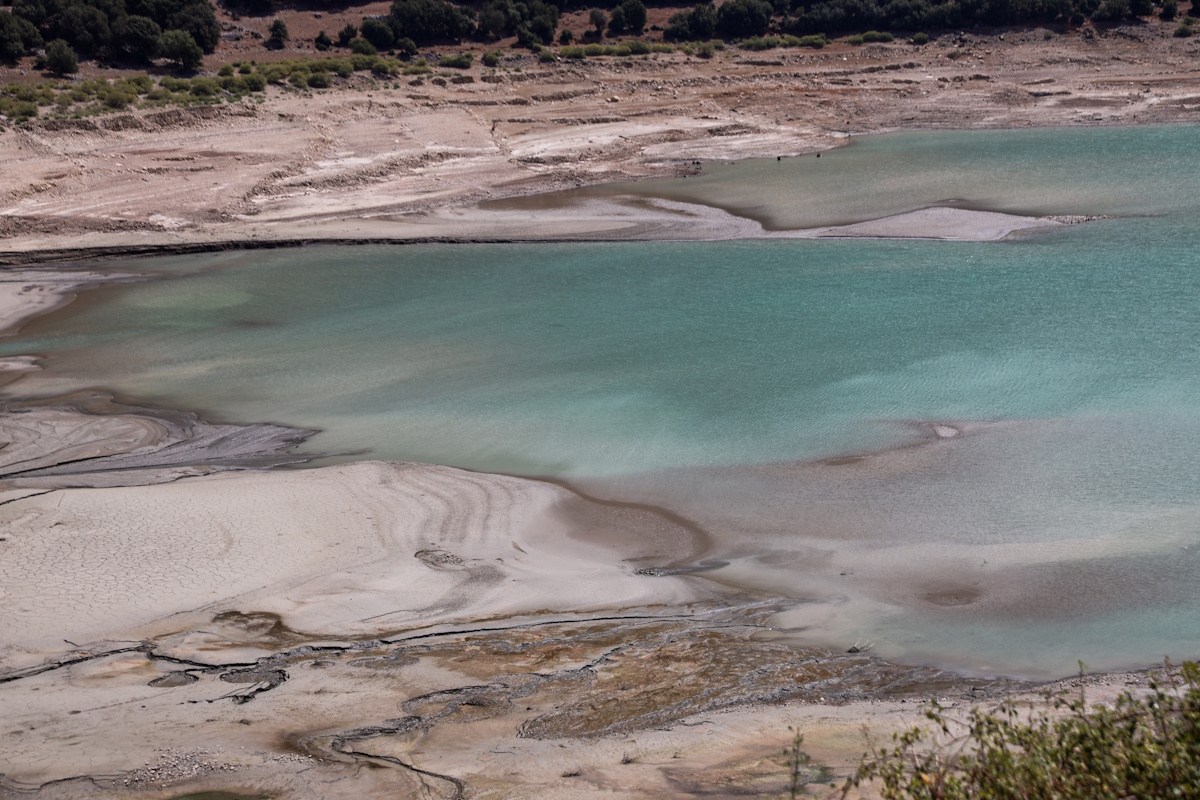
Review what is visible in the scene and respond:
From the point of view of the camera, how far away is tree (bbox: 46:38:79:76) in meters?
36.2

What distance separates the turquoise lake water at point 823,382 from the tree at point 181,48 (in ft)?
58.9

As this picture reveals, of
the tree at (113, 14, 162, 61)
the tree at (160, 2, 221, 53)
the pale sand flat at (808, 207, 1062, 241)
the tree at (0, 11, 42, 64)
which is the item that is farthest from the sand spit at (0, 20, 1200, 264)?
the tree at (0, 11, 42, 64)

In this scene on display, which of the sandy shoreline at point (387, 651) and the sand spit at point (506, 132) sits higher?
the sand spit at point (506, 132)

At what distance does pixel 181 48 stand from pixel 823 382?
31.8 m

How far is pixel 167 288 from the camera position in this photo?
22.2 metres

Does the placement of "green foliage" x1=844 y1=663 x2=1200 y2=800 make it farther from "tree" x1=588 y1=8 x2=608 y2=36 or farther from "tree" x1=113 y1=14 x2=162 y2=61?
"tree" x1=588 y1=8 x2=608 y2=36

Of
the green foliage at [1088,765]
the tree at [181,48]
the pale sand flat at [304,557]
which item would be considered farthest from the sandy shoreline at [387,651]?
the tree at [181,48]

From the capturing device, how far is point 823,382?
15.6m

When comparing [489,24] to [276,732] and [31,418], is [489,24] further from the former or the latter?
[276,732]

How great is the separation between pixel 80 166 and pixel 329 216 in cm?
711

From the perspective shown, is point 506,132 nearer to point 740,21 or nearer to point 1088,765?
point 740,21

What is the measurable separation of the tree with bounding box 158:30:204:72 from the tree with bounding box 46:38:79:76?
10.2ft

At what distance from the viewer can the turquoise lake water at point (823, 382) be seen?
408 inches

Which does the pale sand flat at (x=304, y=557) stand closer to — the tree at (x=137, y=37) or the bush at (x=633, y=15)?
the tree at (x=137, y=37)
